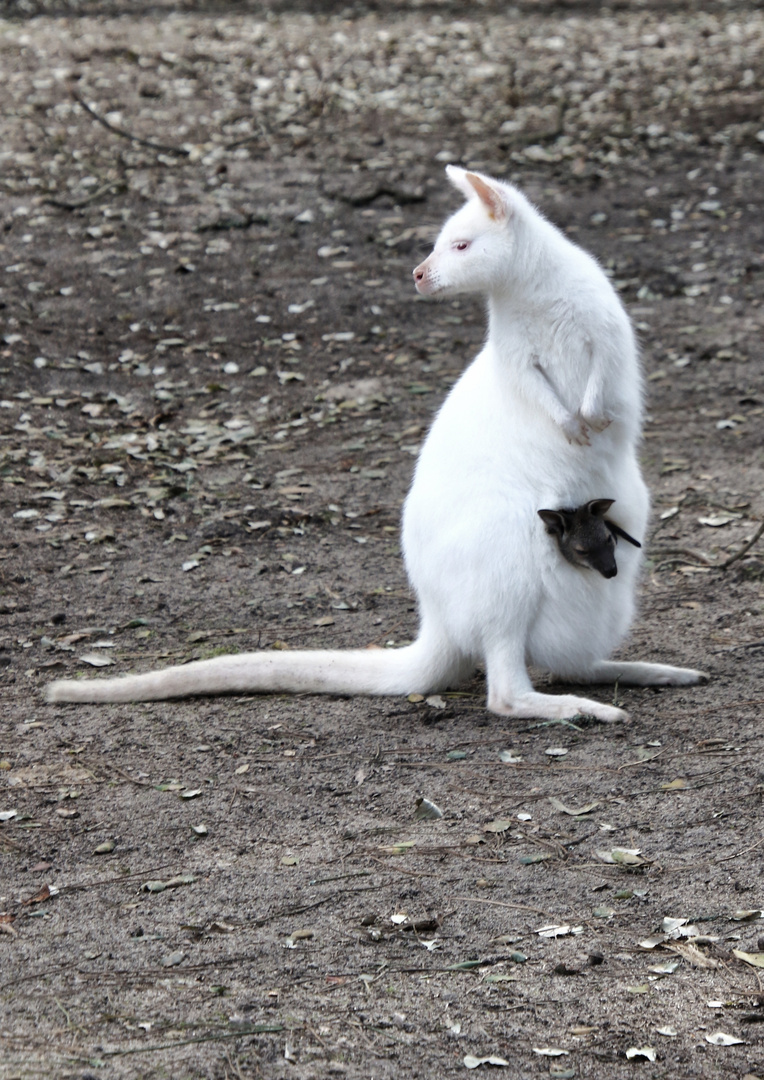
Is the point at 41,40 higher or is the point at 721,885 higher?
the point at 41,40

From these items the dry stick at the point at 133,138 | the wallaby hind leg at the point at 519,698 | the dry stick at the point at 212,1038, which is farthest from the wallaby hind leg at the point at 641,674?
the dry stick at the point at 133,138

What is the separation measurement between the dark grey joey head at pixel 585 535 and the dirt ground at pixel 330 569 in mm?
426

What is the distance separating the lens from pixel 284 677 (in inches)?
139

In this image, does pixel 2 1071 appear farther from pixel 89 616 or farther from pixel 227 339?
pixel 227 339

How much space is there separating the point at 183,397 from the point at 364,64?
5.90 meters

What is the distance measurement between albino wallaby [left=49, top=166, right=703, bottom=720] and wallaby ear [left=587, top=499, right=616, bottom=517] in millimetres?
79

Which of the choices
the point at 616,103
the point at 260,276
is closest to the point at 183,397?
the point at 260,276

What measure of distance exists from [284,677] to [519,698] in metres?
0.68

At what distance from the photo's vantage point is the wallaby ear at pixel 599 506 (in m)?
3.25

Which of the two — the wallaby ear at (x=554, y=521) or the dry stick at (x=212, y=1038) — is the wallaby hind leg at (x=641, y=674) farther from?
the dry stick at (x=212, y=1038)

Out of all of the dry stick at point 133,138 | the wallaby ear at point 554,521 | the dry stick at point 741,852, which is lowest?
Result: the dry stick at point 741,852

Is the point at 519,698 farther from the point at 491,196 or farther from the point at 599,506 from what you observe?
the point at 491,196

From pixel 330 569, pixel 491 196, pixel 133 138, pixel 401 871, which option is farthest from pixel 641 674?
pixel 133 138

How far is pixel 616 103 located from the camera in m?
10.3
